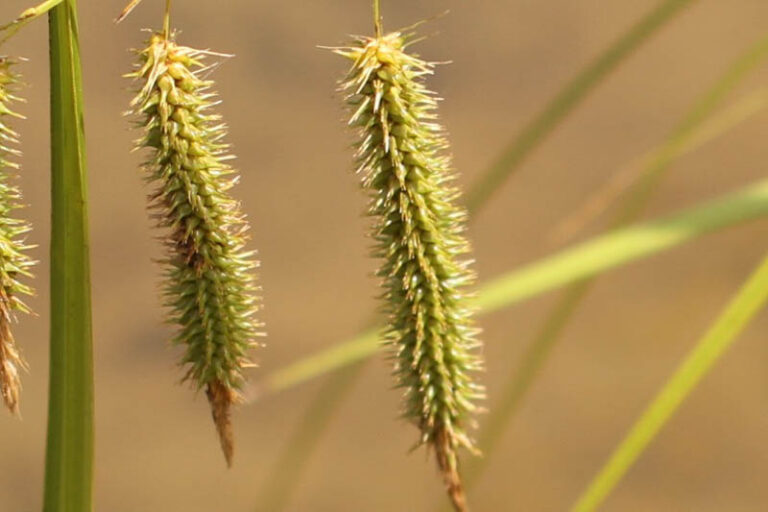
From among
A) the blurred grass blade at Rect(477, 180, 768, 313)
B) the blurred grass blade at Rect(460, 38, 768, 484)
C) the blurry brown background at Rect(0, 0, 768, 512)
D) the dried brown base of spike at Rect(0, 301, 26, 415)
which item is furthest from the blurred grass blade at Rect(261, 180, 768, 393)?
the blurry brown background at Rect(0, 0, 768, 512)

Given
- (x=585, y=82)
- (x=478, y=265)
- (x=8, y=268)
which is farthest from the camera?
(x=478, y=265)

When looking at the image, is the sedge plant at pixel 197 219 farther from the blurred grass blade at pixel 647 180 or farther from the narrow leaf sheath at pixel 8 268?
the blurred grass blade at pixel 647 180

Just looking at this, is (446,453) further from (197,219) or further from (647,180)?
(647,180)

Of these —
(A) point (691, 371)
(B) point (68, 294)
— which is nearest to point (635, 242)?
(A) point (691, 371)

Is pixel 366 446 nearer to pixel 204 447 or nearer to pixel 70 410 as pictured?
pixel 204 447

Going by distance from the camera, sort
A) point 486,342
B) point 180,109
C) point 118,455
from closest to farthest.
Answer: point 180,109 < point 118,455 < point 486,342

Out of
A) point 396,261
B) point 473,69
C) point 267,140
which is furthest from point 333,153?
point 396,261

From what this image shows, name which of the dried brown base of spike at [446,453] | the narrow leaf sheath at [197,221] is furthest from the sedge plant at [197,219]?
the dried brown base of spike at [446,453]
